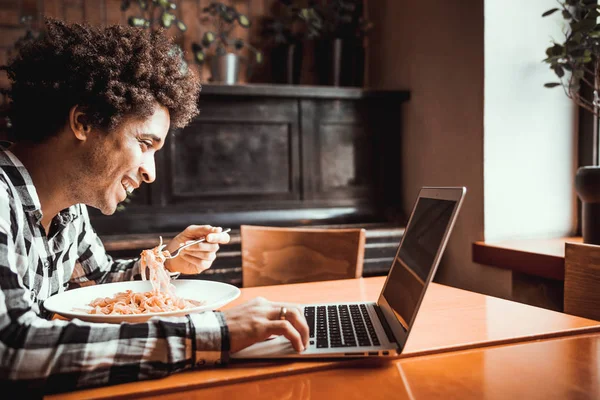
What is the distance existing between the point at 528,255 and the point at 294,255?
0.98 meters

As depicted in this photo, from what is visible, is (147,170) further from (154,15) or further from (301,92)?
(154,15)

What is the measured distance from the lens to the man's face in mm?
1113

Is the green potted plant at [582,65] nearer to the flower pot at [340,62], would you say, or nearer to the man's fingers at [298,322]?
the flower pot at [340,62]

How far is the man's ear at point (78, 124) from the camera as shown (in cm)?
109

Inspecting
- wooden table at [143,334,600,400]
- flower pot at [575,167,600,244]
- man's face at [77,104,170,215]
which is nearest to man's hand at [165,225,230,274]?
man's face at [77,104,170,215]

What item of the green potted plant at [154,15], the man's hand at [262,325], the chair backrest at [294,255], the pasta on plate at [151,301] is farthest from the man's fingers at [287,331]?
the green potted plant at [154,15]

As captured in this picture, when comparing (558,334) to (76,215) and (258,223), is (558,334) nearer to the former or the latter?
(76,215)

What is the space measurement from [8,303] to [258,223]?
2008mm

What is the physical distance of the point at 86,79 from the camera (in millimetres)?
1091

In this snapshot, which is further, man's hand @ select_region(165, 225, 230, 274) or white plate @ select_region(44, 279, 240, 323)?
man's hand @ select_region(165, 225, 230, 274)

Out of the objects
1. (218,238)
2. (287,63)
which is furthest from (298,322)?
(287,63)

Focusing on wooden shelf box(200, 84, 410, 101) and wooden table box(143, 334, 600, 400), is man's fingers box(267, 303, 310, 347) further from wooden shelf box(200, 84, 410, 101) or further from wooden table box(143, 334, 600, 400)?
wooden shelf box(200, 84, 410, 101)

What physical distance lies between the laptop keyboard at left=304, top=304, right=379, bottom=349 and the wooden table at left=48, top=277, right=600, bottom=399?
0.05m

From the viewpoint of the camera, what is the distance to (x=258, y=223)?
2801 millimetres
